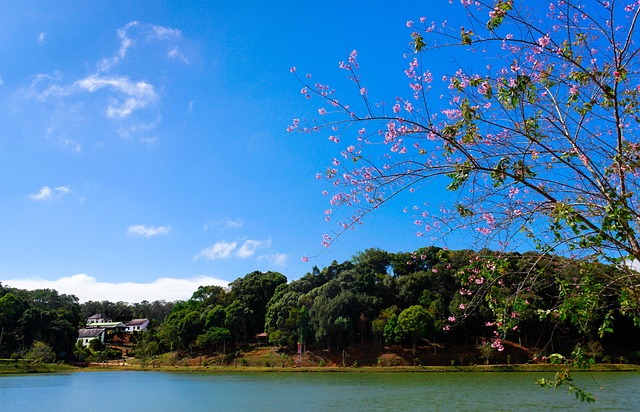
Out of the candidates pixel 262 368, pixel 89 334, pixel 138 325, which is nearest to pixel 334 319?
pixel 262 368

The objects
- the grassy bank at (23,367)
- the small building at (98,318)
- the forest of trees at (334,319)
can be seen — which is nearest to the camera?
the forest of trees at (334,319)

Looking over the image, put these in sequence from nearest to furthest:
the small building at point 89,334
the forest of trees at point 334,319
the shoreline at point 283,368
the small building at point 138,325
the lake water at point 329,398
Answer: the lake water at point 329,398, the shoreline at point 283,368, the forest of trees at point 334,319, the small building at point 89,334, the small building at point 138,325

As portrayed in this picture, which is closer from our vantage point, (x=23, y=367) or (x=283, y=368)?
(x=283, y=368)

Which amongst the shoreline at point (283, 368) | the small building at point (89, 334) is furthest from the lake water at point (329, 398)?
the small building at point (89, 334)

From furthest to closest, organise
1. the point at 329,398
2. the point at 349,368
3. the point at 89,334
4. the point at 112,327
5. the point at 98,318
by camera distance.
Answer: the point at 98,318 < the point at 112,327 < the point at 89,334 < the point at 349,368 < the point at 329,398

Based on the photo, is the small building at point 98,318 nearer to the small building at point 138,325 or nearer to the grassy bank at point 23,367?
the small building at point 138,325

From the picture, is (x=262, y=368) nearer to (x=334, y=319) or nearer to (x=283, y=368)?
(x=283, y=368)

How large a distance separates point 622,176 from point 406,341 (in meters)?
42.9

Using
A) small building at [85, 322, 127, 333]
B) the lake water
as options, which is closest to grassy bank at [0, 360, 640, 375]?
the lake water

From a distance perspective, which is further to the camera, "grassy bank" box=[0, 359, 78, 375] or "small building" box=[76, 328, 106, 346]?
"small building" box=[76, 328, 106, 346]

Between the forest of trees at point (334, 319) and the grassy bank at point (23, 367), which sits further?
the grassy bank at point (23, 367)

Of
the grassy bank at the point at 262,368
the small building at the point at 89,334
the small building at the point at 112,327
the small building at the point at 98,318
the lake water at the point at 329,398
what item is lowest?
the grassy bank at the point at 262,368

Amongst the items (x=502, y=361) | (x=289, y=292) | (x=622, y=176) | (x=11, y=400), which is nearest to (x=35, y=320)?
(x=289, y=292)

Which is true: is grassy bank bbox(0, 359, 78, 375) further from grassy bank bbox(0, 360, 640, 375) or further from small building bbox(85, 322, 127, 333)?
small building bbox(85, 322, 127, 333)
